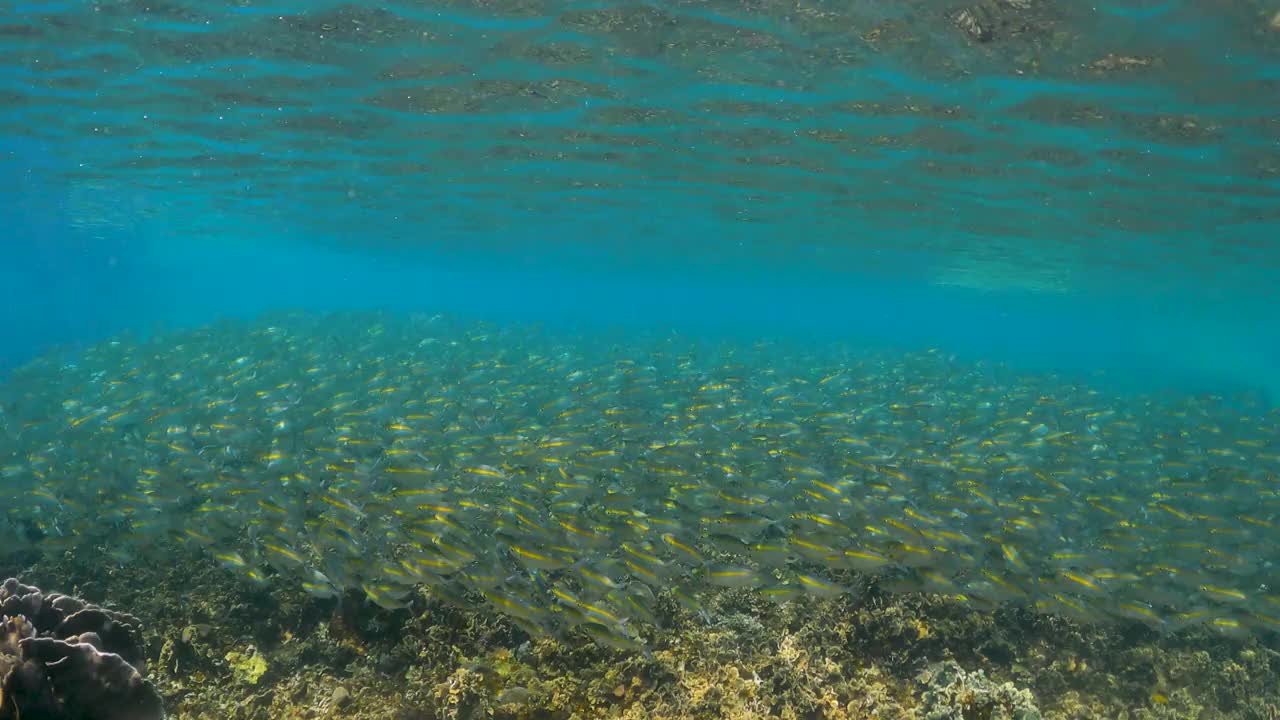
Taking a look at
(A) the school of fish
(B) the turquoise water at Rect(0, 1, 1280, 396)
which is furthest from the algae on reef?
(B) the turquoise water at Rect(0, 1, 1280, 396)

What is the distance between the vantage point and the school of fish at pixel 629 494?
6504 millimetres

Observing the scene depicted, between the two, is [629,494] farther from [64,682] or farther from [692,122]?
[692,122]

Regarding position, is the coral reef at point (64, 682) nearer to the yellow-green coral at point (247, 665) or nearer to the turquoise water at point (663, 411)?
the turquoise water at point (663, 411)

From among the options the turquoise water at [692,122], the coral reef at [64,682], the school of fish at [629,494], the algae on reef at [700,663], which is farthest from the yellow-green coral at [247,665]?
the turquoise water at [692,122]

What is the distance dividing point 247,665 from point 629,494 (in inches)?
169

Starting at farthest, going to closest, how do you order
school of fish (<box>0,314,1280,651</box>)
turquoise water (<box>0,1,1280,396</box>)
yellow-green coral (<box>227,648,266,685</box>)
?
turquoise water (<box>0,1,1280,396</box>), school of fish (<box>0,314,1280,651</box>), yellow-green coral (<box>227,648,266,685</box>)

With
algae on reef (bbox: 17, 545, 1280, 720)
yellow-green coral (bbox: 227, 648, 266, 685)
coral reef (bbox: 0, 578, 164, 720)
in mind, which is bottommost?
yellow-green coral (bbox: 227, 648, 266, 685)

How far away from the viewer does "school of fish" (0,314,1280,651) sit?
650 centimetres

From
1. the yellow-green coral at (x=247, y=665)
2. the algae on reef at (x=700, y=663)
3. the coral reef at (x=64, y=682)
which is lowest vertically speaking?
the yellow-green coral at (x=247, y=665)

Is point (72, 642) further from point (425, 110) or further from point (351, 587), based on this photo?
point (425, 110)

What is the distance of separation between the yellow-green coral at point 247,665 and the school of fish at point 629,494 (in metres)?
0.76

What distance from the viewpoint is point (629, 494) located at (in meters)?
8.32

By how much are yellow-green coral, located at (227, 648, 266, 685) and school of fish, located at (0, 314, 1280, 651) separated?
29.9 inches

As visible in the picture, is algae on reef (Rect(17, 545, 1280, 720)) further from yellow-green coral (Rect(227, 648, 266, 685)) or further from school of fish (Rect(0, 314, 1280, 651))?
school of fish (Rect(0, 314, 1280, 651))
